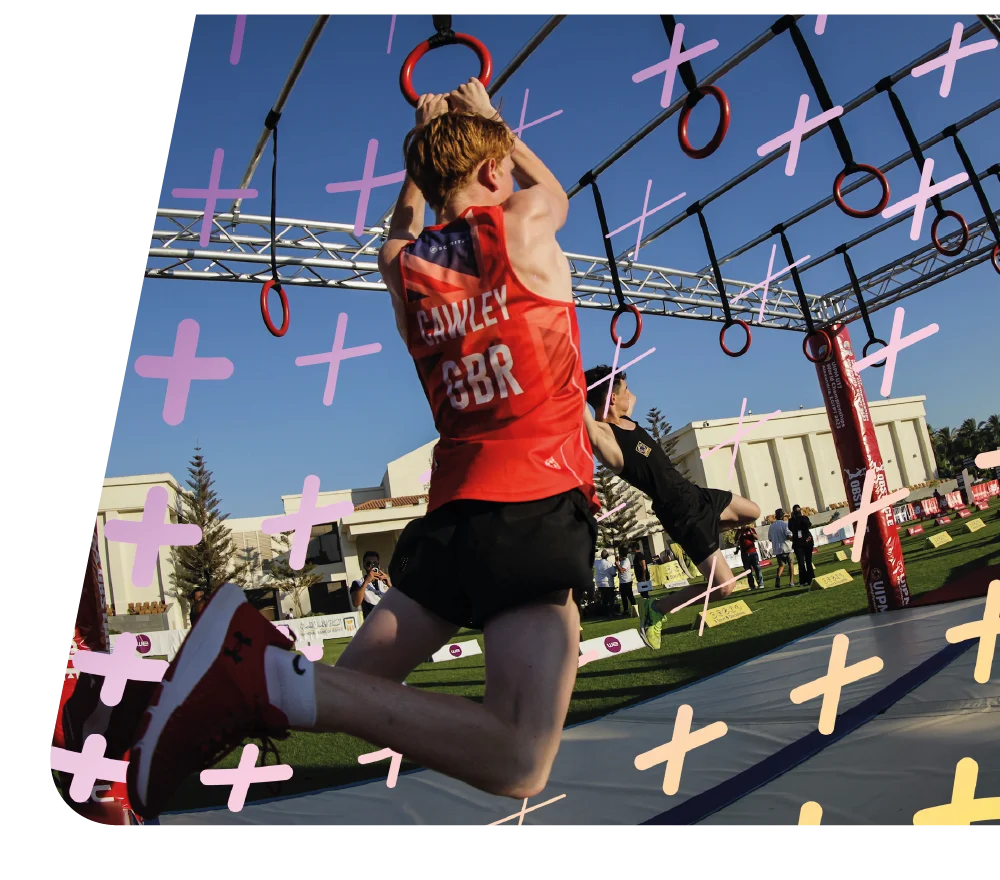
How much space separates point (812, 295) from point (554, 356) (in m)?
5.25

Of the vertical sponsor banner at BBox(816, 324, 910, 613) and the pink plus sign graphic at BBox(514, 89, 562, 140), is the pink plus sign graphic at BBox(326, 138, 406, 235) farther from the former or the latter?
the vertical sponsor banner at BBox(816, 324, 910, 613)

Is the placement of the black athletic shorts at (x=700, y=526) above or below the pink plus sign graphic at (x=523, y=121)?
below

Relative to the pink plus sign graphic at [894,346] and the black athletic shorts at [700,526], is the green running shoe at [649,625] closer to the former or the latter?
the black athletic shorts at [700,526]

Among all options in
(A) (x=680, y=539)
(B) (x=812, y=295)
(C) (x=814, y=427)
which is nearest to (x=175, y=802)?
(A) (x=680, y=539)

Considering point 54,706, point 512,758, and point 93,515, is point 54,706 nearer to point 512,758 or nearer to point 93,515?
point 93,515

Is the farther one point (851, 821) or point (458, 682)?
point (458, 682)

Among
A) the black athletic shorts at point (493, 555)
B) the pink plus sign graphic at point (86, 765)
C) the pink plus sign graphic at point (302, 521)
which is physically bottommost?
the pink plus sign graphic at point (86, 765)

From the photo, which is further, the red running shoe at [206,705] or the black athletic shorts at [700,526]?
the black athletic shorts at [700,526]

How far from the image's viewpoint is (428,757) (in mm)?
1194

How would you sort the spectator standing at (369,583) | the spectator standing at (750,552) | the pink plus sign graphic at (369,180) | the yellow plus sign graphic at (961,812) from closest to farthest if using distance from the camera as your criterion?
1. the yellow plus sign graphic at (961,812)
2. the pink plus sign graphic at (369,180)
3. the spectator standing at (369,583)
4. the spectator standing at (750,552)

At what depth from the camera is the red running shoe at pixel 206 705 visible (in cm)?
116

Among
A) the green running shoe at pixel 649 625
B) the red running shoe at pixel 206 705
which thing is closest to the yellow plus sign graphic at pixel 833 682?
the red running shoe at pixel 206 705

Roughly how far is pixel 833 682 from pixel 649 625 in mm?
3734

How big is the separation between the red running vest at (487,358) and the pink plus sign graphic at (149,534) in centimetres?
92
